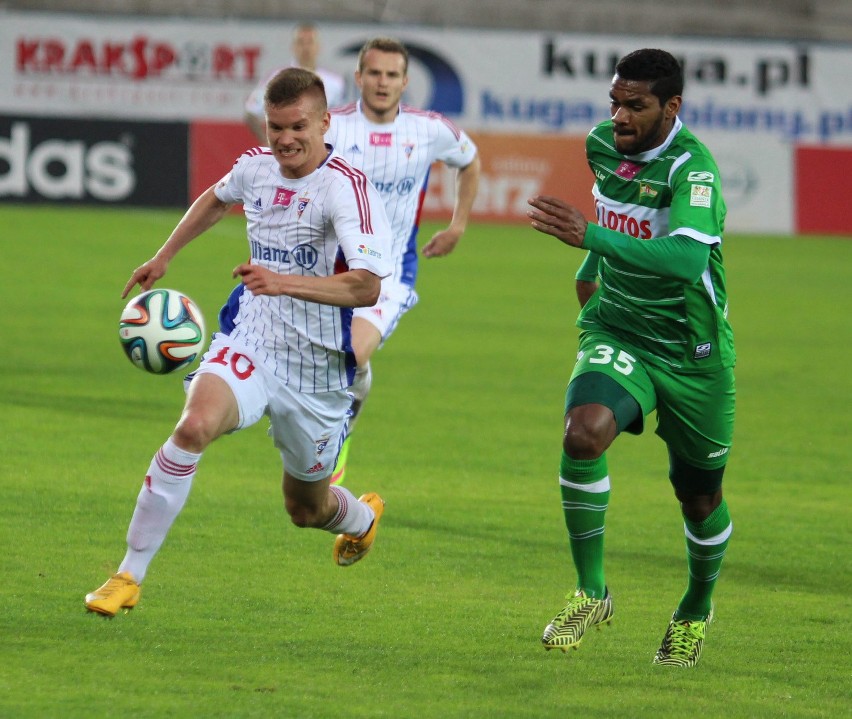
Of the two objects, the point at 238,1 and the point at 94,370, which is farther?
the point at 238,1

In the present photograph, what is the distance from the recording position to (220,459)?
27.8ft

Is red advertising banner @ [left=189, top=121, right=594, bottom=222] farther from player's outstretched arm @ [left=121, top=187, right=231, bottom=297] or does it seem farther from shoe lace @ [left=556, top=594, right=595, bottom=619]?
shoe lace @ [left=556, top=594, right=595, bottom=619]

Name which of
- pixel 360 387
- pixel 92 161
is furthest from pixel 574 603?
pixel 92 161

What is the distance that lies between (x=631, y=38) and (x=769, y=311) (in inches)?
469

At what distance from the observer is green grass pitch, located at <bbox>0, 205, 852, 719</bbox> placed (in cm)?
480

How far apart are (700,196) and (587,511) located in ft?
3.76

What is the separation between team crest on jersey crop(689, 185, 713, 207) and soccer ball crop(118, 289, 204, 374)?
2.00 m

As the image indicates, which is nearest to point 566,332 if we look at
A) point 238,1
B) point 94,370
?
point 94,370

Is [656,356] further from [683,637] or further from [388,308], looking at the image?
[388,308]

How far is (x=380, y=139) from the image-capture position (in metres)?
8.26

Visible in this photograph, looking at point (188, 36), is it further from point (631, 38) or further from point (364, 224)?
point (364, 224)

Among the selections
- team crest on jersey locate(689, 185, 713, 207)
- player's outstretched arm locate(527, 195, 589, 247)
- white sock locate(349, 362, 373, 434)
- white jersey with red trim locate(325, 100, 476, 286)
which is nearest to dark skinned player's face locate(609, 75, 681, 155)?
team crest on jersey locate(689, 185, 713, 207)

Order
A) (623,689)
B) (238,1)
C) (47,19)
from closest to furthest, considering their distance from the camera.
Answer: (623,689), (47,19), (238,1)

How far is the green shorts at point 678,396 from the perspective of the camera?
5.35 meters
